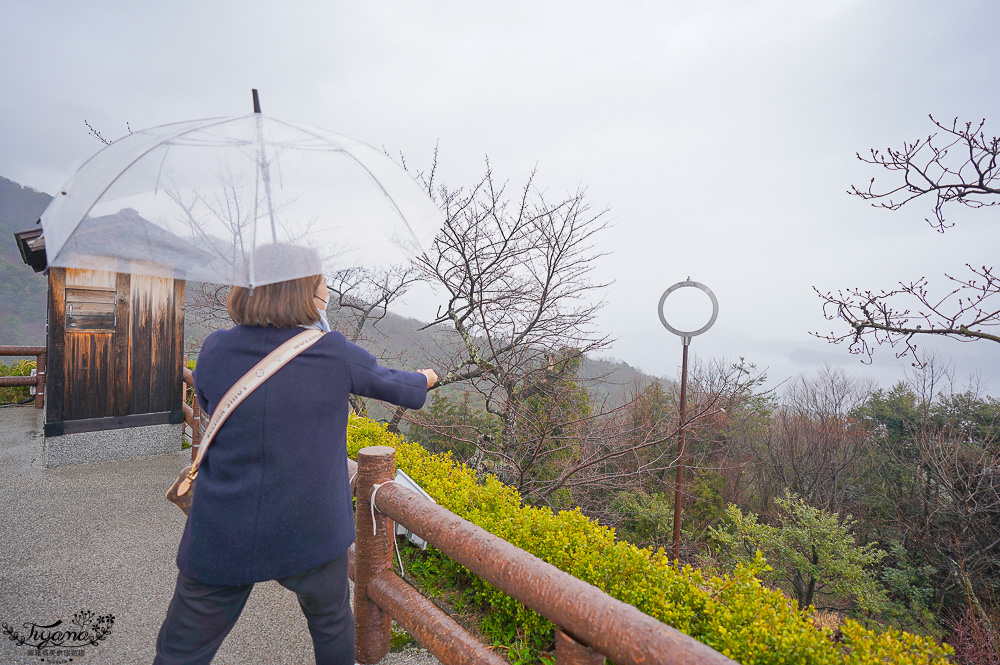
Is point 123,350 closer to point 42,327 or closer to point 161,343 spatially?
point 161,343

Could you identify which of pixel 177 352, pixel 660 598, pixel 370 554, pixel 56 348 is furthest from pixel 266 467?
pixel 177 352

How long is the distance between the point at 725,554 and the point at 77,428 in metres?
15.3

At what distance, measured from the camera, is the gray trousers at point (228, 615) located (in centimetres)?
136

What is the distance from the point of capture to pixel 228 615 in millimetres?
1424

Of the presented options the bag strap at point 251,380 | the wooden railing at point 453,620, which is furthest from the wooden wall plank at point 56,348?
the bag strap at point 251,380

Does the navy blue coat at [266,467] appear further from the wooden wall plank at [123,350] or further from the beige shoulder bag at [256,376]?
the wooden wall plank at [123,350]

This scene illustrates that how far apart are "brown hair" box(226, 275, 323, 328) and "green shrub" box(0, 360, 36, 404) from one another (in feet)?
37.8

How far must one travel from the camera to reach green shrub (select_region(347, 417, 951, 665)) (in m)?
1.70

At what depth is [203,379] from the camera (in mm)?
1382

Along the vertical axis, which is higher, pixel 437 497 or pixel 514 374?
pixel 514 374

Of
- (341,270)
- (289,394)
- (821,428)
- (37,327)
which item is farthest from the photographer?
(37,327)

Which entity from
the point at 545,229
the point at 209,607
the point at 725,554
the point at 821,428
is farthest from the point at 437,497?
the point at 821,428

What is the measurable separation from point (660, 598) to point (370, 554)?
4.64ft

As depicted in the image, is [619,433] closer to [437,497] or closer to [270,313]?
[437,497]
